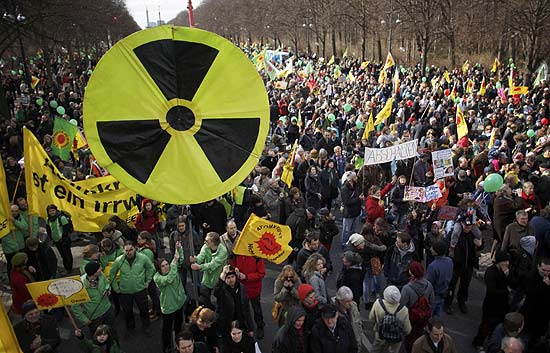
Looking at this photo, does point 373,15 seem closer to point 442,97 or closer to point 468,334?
point 442,97

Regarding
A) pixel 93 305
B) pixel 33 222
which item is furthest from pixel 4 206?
pixel 33 222

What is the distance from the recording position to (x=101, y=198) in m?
6.79

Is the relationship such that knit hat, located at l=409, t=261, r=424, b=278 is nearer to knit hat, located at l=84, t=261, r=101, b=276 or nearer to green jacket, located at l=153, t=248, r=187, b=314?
green jacket, located at l=153, t=248, r=187, b=314

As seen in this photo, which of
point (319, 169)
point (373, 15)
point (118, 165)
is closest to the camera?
point (118, 165)

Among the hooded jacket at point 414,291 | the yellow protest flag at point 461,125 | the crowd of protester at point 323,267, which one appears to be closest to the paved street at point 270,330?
the crowd of protester at point 323,267

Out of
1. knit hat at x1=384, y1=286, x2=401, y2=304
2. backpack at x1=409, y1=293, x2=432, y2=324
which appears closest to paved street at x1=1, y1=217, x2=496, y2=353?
backpack at x1=409, y1=293, x2=432, y2=324

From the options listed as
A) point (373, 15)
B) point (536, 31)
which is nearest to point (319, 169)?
point (536, 31)

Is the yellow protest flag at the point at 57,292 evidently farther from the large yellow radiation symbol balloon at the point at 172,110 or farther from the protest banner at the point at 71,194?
the large yellow radiation symbol balloon at the point at 172,110

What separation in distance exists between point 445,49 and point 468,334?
39.0 m

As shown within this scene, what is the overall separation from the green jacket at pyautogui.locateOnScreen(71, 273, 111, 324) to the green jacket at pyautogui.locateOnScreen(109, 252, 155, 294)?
0.35 metres

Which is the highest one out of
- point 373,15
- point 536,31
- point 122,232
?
point 373,15

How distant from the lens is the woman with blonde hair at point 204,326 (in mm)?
4531

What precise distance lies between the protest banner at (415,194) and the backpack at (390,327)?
320 cm

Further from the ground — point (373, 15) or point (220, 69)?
point (373, 15)
